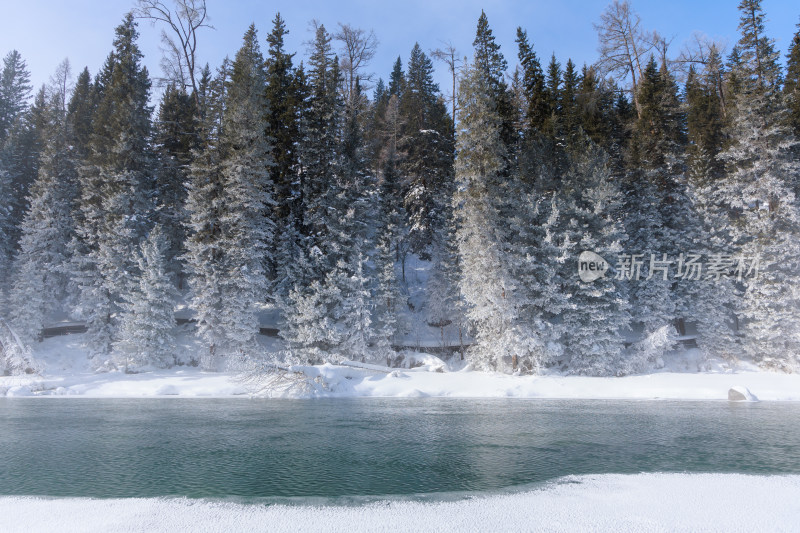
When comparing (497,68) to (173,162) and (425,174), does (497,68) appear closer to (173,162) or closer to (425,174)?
(425,174)

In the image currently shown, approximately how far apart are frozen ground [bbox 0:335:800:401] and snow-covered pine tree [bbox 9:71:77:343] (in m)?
3.96

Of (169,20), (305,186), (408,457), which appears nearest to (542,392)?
(408,457)

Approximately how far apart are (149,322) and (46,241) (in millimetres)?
12551

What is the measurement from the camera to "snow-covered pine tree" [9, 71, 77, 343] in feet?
92.0

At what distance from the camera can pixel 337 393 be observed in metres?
21.9

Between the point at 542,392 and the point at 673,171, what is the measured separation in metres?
20.4

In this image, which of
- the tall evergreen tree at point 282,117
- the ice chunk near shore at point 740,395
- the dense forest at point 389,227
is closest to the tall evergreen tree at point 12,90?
the dense forest at point 389,227

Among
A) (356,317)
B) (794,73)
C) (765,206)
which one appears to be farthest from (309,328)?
(794,73)

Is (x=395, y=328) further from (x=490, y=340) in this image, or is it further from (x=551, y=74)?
(x=551, y=74)

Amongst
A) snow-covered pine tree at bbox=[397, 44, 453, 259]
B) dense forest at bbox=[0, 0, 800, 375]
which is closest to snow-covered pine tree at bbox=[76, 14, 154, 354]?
dense forest at bbox=[0, 0, 800, 375]

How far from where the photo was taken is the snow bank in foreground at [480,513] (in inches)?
260

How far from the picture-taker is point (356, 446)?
1213cm

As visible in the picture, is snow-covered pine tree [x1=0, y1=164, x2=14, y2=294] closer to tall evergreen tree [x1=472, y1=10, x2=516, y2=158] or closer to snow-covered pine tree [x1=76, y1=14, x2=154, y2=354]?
snow-covered pine tree [x1=76, y1=14, x2=154, y2=354]

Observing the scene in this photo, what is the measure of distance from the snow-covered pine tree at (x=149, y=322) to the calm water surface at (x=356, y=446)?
7161 millimetres
